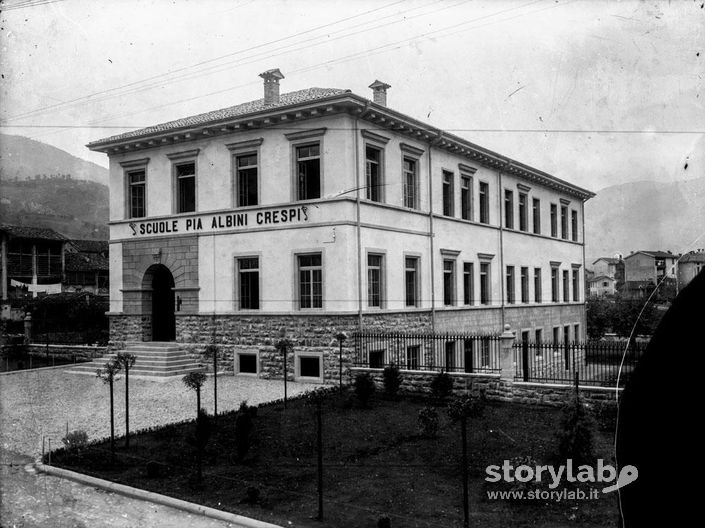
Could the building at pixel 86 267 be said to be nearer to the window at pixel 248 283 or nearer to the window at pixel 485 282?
the window at pixel 248 283

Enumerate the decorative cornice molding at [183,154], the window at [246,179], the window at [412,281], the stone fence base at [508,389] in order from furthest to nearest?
1. the window at [412,281]
2. the decorative cornice molding at [183,154]
3. the window at [246,179]
4. the stone fence base at [508,389]

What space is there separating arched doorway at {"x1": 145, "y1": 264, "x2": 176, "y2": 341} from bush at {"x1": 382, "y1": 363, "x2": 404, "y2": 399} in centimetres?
951

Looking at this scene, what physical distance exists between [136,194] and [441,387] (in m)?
13.5

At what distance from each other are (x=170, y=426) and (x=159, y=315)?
1008 centimetres

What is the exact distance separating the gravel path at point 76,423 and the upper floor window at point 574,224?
22306 millimetres

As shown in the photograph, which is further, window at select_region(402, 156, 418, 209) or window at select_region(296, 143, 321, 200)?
window at select_region(402, 156, 418, 209)

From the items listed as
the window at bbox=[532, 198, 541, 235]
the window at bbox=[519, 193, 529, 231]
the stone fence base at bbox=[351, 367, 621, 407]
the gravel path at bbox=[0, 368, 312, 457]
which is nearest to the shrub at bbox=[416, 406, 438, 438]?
the stone fence base at bbox=[351, 367, 621, 407]

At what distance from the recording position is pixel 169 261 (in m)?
20.3

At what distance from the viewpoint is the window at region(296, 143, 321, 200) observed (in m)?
18.1

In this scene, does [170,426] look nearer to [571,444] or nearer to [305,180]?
[571,444]

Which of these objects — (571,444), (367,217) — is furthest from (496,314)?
(571,444)

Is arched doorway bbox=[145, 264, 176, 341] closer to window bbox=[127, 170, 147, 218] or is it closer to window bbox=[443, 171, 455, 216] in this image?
window bbox=[127, 170, 147, 218]

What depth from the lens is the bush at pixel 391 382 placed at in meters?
15.4

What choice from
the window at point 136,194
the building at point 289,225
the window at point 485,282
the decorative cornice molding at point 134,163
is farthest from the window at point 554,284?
the decorative cornice molding at point 134,163
